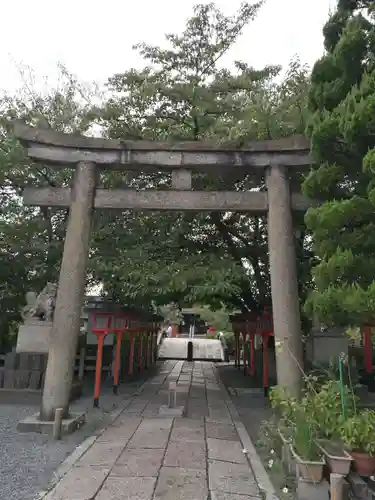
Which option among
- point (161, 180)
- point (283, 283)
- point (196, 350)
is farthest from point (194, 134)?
point (196, 350)

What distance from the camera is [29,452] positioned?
530 cm

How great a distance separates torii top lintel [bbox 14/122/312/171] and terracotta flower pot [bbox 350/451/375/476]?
4813 millimetres

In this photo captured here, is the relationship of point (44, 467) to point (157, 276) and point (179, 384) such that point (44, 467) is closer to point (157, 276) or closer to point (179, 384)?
point (157, 276)

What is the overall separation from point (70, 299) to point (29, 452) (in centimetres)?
236

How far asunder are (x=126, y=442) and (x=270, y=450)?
195 centimetres

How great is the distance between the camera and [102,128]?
10297mm

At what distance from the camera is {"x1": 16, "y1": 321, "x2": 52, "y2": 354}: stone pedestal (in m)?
7.12

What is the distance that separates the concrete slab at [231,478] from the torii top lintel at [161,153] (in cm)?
479

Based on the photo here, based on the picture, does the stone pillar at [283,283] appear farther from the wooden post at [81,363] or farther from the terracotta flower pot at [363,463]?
the wooden post at [81,363]

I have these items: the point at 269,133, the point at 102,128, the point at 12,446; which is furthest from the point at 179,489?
the point at 102,128

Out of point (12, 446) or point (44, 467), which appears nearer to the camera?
point (44, 467)

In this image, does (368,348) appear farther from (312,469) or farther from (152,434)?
(312,469)

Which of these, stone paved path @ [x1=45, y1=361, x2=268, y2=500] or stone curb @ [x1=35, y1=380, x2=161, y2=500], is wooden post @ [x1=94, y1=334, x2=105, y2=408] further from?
stone curb @ [x1=35, y1=380, x2=161, y2=500]

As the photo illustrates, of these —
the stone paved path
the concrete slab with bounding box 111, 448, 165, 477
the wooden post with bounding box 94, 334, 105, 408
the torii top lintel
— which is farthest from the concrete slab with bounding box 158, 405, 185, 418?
the torii top lintel
